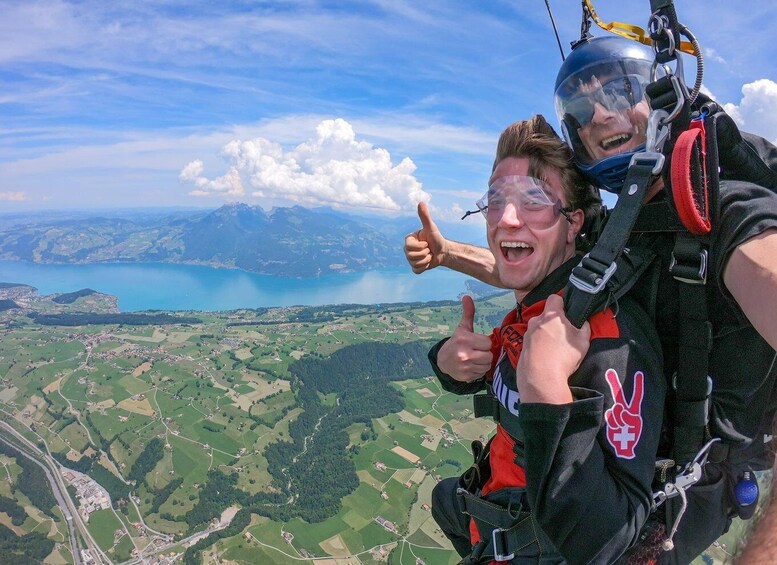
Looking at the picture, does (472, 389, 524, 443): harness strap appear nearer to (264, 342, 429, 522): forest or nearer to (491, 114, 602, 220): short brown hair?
(491, 114, 602, 220): short brown hair

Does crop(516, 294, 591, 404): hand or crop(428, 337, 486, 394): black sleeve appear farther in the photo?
crop(428, 337, 486, 394): black sleeve

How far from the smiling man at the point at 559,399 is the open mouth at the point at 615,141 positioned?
7.9 inches

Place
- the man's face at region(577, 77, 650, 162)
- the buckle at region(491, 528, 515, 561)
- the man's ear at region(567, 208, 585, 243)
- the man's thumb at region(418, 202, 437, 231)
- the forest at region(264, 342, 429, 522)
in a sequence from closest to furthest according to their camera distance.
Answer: the man's face at region(577, 77, 650, 162) → the buckle at region(491, 528, 515, 561) → the man's ear at region(567, 208, 585, 243) → the man's thumb at region(418, 202, 437, 231) → the forest at region(264, 342, 429, 522)

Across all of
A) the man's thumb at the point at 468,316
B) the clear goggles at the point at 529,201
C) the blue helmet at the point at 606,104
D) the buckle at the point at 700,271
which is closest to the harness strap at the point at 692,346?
the buckle at the point at 700,271

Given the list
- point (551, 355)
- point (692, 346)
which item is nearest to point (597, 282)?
point (551, 355)

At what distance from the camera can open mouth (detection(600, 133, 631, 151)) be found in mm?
1473

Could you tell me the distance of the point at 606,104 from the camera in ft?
5.03

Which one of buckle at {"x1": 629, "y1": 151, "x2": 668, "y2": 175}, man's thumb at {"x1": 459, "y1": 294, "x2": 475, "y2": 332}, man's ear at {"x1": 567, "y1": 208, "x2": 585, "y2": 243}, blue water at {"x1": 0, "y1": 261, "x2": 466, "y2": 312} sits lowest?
blue water at {"x1": 0, "y1": 261, "x2": 466, "y2": 312}

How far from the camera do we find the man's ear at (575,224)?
1.71 meters

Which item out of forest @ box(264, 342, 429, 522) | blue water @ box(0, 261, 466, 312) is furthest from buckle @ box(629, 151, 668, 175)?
blue water @ box(0, 261, 466, 312)

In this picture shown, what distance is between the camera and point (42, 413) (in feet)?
149

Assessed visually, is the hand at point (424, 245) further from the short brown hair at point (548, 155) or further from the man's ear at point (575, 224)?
the man's ear at point (575, 224)

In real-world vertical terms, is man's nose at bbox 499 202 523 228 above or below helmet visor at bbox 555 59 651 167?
below

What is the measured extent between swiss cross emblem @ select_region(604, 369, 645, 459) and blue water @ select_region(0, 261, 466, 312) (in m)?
98.5
